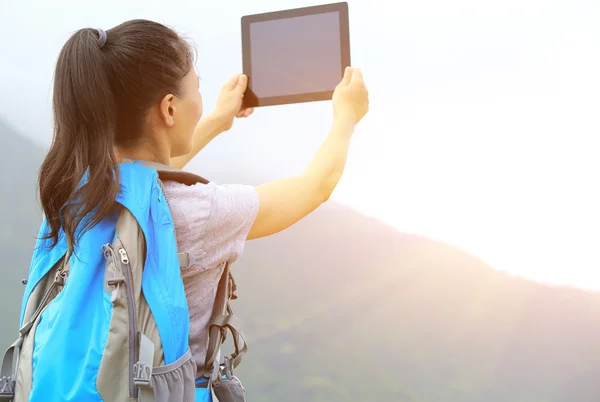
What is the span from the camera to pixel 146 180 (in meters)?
0.72

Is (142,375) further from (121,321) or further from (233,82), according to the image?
(233,82)

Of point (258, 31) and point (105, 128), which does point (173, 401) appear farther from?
point (258, 31)

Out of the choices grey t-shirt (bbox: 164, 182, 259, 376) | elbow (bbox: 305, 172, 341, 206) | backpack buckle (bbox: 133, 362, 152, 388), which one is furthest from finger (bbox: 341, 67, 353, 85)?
backpack buckle (bbox: 133, 362, 152, 388)

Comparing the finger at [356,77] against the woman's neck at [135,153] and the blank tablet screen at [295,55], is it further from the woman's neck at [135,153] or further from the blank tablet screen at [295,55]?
the woman's neck at [135,153]

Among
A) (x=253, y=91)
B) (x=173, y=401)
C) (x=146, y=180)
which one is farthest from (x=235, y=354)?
(x=253, y=91)

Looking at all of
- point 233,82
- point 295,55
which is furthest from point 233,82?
point 295,55

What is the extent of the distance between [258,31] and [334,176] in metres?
0.30

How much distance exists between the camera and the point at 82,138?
→ 71cm

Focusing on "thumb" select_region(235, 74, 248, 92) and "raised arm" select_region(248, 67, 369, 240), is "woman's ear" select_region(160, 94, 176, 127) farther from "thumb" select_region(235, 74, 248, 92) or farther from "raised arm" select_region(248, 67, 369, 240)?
"thumb" select_region(235, 74, 248, 92)

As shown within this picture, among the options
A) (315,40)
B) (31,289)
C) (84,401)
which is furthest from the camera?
(315,40)

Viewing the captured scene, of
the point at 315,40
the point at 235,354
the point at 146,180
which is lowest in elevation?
the point at 235,354

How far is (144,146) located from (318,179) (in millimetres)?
227

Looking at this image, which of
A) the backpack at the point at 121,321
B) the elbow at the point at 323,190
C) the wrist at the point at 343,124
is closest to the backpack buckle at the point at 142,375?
the backpack at the point at 121,321

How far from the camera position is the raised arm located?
79 cm
